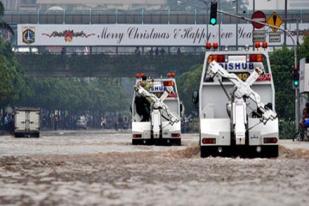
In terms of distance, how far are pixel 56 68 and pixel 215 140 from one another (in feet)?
292

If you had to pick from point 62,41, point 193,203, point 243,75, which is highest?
point 62,41

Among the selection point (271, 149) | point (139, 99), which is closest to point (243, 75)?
point (271, 149)

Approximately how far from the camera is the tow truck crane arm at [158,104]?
37.1m

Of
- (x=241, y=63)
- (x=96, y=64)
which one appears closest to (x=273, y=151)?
(x=241, y=63)

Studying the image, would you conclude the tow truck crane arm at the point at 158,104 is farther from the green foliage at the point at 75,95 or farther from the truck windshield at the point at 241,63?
the green foliage at the point at 75,95

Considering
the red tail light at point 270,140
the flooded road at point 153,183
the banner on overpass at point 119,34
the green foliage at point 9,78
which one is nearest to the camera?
the flooded road at point 153,183

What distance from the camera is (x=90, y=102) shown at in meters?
167

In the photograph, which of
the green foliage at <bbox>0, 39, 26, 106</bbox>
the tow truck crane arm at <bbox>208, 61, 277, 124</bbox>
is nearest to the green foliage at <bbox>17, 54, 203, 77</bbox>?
the green foliage at <bbox>0, 39, 26, 106</bbox>

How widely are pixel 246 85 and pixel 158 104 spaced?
41.7 ft

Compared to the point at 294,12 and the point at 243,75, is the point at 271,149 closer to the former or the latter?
the point at 243,75

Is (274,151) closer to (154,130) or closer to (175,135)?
(154,130)

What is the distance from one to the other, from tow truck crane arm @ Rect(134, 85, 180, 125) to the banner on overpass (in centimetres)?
8359

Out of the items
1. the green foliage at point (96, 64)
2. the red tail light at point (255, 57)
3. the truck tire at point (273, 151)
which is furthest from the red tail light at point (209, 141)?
the green foliage at point (96, 64)

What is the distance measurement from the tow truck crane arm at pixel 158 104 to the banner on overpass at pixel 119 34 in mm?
83595
